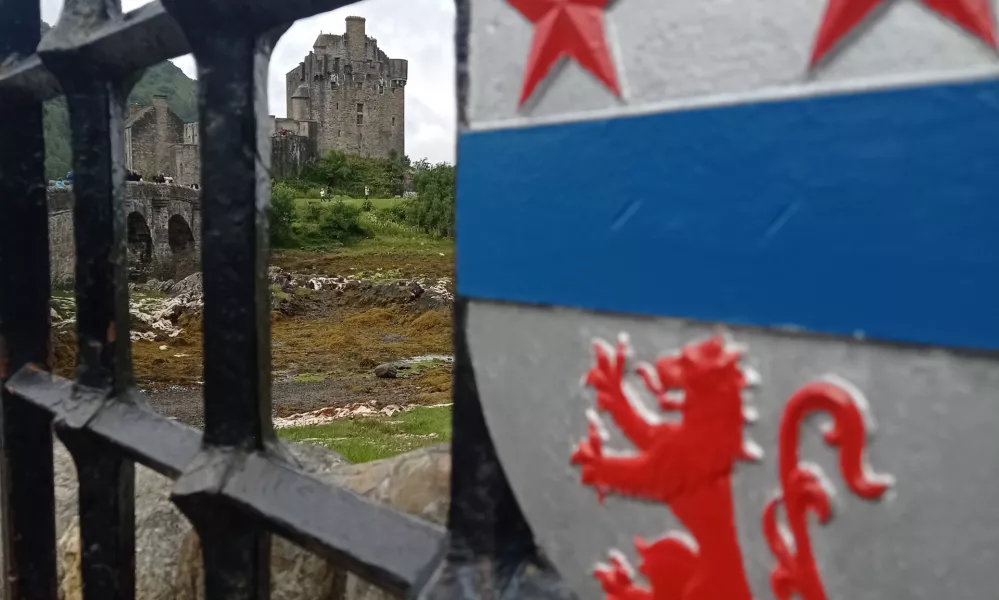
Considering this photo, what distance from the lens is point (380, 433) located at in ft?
22.6

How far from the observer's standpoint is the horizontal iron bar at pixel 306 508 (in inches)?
44.7

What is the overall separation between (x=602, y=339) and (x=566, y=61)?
29 cm

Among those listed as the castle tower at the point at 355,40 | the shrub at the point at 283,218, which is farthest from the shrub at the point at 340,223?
the castle tower at the point at 355,40

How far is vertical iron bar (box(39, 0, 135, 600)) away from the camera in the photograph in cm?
181

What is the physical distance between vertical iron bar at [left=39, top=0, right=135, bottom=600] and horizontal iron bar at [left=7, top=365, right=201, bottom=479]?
21 mm

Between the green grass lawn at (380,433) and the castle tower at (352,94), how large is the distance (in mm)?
31399

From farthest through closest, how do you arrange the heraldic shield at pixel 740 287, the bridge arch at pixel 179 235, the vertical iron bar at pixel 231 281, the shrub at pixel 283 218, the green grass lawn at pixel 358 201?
the green grass lawn at pixel 358 201 → the shrub at pixel 283 218 → the bridge arch at pixel 179 235 → the vertical iron bar at pixel 231 281 → the heraldic shield at pixel 740 287

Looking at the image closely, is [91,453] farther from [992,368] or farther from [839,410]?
[992,368]

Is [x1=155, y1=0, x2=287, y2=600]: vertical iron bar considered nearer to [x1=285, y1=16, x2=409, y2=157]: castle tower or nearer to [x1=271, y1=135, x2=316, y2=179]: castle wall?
[x1=271, y1=135, x2=316, y2=179]: castle wall

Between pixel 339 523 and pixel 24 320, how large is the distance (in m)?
1.51

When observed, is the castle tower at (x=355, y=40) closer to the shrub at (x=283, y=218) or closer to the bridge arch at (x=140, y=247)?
the shrub at (x=283, y=218)

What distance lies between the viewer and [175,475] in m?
1.56

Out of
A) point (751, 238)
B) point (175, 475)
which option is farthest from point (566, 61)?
point (175, 475)

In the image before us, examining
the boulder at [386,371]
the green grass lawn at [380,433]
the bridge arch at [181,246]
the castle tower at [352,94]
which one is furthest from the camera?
the castle tower at [352,94]
